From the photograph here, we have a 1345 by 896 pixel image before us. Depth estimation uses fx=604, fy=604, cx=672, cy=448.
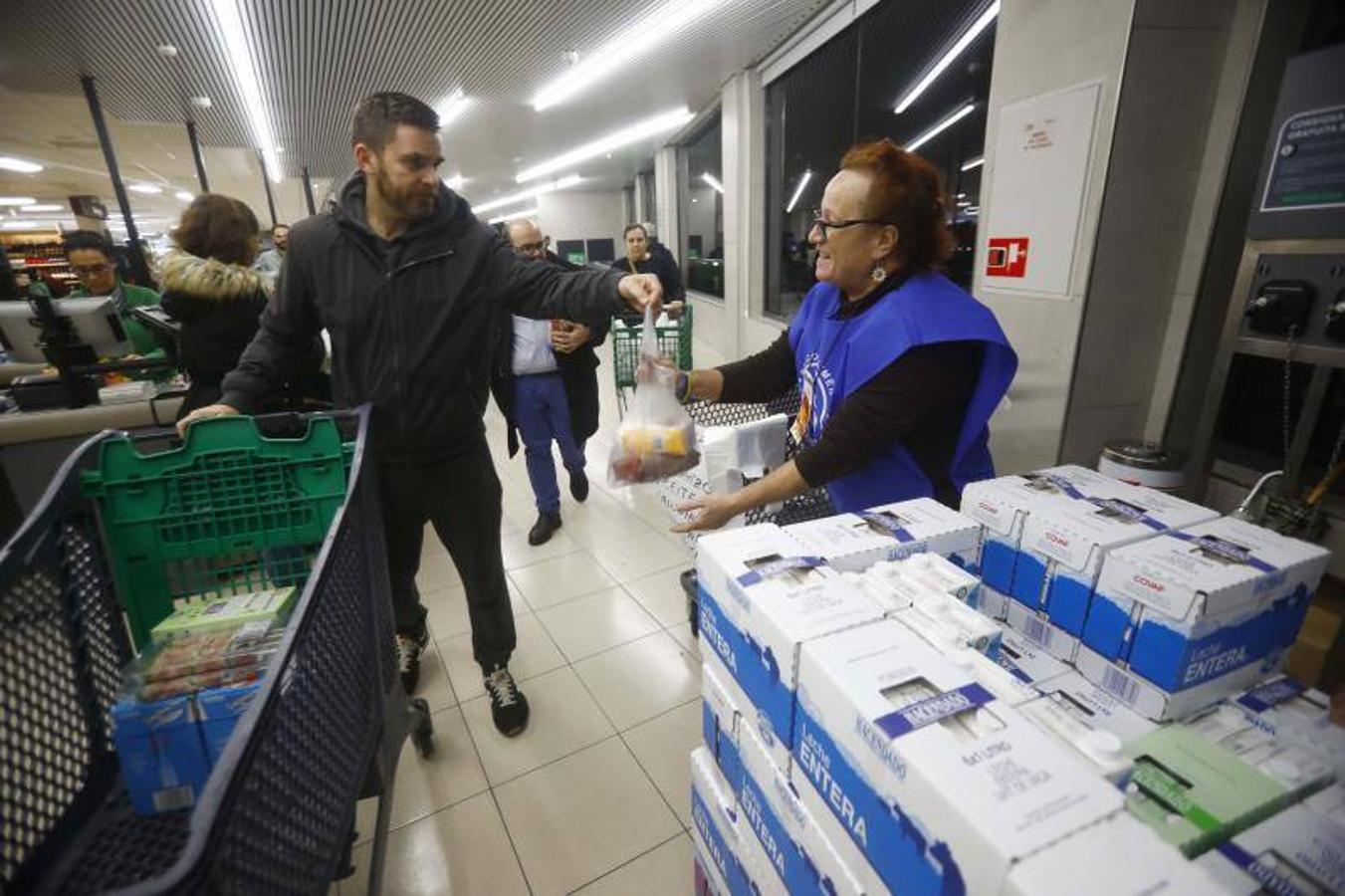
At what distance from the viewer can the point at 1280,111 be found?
1666 mm

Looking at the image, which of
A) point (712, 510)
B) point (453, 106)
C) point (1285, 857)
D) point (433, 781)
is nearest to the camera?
point (1285, 857)

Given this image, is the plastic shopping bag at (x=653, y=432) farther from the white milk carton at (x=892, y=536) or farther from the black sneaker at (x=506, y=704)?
the black sneaker at (x=506, y=704)

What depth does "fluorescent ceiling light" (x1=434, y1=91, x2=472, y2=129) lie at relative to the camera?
671 cm

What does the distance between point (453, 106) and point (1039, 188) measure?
705 cm

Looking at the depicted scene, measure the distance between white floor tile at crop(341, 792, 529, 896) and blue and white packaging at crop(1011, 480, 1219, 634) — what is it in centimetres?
158

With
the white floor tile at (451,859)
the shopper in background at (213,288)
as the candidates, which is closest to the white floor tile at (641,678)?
the white floor tile at (451,859)

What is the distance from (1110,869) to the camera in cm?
57

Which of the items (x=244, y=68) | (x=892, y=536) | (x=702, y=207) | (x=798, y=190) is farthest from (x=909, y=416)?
(x=702, y=207)

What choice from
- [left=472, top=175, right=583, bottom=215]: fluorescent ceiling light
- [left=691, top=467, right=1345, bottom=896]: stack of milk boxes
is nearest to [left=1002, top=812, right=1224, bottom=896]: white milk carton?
[left=691, top=467, right=1345, bottom=896]: stack of milk boxes

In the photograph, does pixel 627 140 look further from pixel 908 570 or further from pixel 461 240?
pixel 908 570

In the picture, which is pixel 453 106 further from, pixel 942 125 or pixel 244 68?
pixel 942 125

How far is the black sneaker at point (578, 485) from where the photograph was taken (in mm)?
4133

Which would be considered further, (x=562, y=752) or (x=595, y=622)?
(x=595, y=622)

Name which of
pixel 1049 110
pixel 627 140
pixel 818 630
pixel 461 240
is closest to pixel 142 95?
pixel 627 140
